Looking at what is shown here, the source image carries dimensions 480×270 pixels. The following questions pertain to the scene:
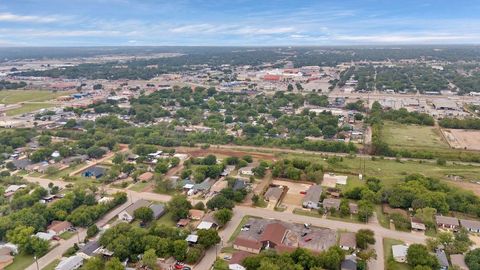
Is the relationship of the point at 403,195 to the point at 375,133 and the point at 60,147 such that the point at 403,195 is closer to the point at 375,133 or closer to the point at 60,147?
the point at 375,133

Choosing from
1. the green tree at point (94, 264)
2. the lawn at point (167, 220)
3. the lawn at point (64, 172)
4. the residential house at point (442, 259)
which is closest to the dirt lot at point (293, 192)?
the lawn at point (167, 220)

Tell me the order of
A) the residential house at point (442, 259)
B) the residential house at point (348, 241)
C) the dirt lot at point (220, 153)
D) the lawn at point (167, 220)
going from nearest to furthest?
the residential house at point (442, 259) → the residential house at point (348, 241) → the lawn at point (167, 220) → the dirt lot at point (220, 153)

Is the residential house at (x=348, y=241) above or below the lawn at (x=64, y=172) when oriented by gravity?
above

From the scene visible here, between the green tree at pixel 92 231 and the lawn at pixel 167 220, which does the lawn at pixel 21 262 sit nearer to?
the green tree at pixel 92 231

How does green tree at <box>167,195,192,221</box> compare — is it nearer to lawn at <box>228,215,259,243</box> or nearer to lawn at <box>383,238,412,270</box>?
lawn at <box>228,215,259,243</box>

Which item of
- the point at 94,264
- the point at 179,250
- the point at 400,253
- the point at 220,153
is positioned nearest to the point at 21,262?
the point at 94,264

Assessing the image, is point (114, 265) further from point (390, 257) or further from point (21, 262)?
point (390, 257)
